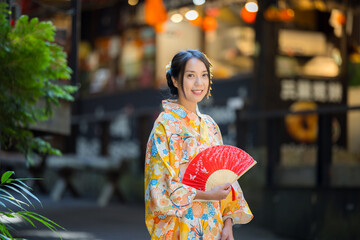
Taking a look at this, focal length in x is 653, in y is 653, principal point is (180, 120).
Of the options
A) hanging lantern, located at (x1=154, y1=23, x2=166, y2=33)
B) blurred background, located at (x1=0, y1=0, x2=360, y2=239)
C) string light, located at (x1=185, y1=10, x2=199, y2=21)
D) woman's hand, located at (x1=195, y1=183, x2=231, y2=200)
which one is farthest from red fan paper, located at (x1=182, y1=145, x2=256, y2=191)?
hanging lantern, located at (x1=154, y1=23, x2=166, y2=33)

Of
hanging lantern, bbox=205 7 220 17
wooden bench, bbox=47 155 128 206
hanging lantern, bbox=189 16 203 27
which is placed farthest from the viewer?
hanging lantern, bbox=205 7 220 17

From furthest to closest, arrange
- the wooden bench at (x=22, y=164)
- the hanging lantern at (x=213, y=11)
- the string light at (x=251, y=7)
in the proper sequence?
1. the wooden bench at (x=22, y=164)
2. the hanging lantern at (x=213, y=11)
3. the string light at (x=251, y=7)

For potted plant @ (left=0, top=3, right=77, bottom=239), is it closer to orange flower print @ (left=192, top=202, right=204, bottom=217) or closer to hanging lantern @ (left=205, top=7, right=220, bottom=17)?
orange flower print @ (left=192, top=202, right=204, bottom=217)

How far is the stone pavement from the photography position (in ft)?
25.4

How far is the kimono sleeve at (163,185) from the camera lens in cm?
317

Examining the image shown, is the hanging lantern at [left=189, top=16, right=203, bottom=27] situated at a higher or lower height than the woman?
higher

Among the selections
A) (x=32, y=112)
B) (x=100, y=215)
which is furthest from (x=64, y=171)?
(x=32, y=112)

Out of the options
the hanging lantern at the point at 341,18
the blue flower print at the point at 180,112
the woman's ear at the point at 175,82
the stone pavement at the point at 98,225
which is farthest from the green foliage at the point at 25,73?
the hanging lantern at the point at 341,18

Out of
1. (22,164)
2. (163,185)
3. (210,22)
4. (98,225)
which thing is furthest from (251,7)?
(163,185)

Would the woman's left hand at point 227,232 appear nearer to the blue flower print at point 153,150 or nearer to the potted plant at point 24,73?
the blue flower print at point 153,150

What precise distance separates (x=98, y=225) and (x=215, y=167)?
592cm

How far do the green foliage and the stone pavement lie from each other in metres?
2.66

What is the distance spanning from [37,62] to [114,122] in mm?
10370

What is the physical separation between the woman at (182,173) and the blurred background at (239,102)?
2321 millimetres
